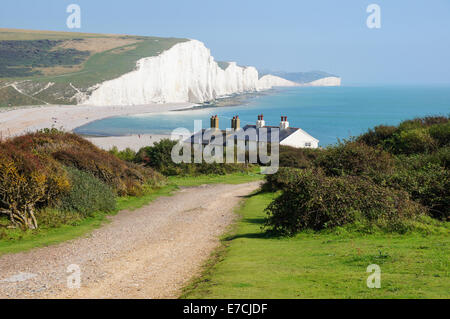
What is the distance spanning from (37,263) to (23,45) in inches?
8230

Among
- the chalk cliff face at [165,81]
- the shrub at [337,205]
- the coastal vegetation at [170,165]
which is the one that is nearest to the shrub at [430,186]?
the shrub at [337,205]

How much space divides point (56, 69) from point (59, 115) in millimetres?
65568

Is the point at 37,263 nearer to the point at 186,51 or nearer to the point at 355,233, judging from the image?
the point at 355,233

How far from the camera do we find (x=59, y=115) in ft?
360

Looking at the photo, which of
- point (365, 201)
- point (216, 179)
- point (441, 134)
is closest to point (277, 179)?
point (216, 179)

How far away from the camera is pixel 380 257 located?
10453 mm

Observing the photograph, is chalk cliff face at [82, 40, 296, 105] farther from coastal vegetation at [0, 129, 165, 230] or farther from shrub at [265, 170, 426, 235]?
shrub at [265, 170, 426, 235]

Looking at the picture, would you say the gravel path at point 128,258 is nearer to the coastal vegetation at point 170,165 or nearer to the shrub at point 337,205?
the shrub at point 337,205

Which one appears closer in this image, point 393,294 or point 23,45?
point 393,294

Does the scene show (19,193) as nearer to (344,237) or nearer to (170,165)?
(344,237)

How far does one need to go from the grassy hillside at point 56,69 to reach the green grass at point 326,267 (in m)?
124

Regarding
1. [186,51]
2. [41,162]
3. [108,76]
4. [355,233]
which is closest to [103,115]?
[108,76]

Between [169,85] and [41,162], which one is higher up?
[169,85]
